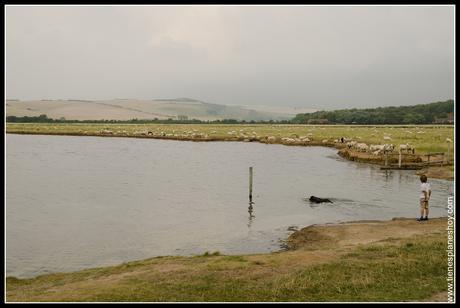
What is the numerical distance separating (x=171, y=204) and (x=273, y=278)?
18.4m

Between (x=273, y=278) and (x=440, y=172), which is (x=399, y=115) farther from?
(x=273, y=278)

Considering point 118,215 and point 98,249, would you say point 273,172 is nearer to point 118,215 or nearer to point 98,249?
point 118,215

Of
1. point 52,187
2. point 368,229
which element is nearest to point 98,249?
point 368,229

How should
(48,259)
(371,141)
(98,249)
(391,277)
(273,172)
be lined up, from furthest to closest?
1. (371,141)
2. (273,172)
3. (98,249)
4. (48,259)
5. (391,277)

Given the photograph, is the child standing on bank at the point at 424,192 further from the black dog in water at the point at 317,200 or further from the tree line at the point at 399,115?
the tree line at the point at 399,115

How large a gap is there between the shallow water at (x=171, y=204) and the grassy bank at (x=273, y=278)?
11.3 ft

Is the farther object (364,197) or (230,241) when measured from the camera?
(364,197)

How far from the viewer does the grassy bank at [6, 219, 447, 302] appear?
12.2 meters

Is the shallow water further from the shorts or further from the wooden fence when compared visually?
the shorts

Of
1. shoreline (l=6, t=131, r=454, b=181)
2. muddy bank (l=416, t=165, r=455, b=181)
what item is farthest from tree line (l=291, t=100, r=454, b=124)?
muddy bank (l=416, t=165, r=455, b=181)

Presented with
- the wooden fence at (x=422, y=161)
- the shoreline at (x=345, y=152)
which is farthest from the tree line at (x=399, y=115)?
the wooden fence at (x=422, y=161)

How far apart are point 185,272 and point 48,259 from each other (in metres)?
7.27

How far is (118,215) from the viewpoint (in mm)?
28109

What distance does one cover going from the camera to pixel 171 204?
31.5 meters
